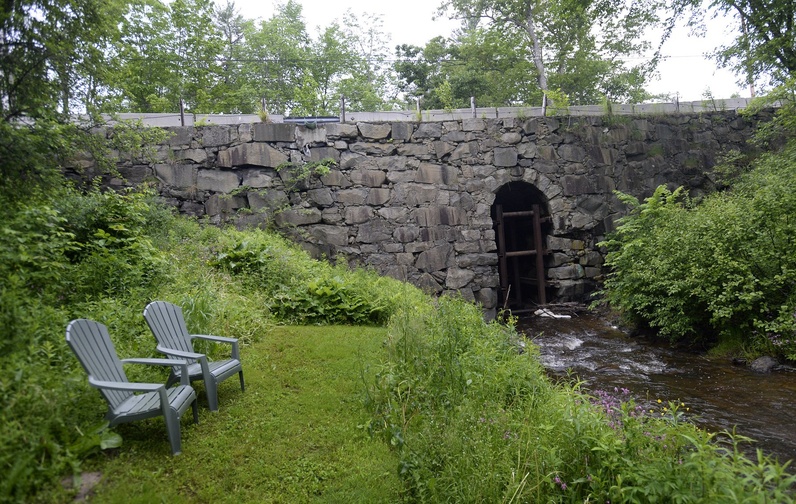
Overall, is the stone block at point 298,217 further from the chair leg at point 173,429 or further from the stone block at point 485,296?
the chair leg at point 173,429

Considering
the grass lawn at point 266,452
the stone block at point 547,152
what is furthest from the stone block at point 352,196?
the grass lawn at point 266,452

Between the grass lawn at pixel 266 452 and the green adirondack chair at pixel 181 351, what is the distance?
0.23 meters

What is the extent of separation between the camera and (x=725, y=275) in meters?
6.77

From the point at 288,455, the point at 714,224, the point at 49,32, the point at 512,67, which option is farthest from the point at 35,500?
the point at 512,67

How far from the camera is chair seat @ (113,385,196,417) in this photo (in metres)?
2.56

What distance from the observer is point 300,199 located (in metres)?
9.50

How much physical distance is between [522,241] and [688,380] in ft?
23.9

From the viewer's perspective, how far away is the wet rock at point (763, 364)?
6031 mm

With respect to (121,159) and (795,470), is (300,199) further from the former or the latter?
(795,470)

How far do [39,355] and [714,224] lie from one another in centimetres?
829

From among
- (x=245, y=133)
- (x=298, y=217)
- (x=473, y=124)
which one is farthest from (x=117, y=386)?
(x=473, y=124)

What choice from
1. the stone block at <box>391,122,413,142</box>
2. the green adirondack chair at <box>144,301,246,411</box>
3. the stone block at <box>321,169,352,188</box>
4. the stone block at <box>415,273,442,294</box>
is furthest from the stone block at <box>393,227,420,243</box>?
the green adirondack chair at <box>144,301,246,411</box>

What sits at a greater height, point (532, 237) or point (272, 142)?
point (272, 142)

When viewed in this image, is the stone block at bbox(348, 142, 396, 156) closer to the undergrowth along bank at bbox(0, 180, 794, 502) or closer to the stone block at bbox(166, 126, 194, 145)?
the stone block at bbox(166, 126, 194, 145)
